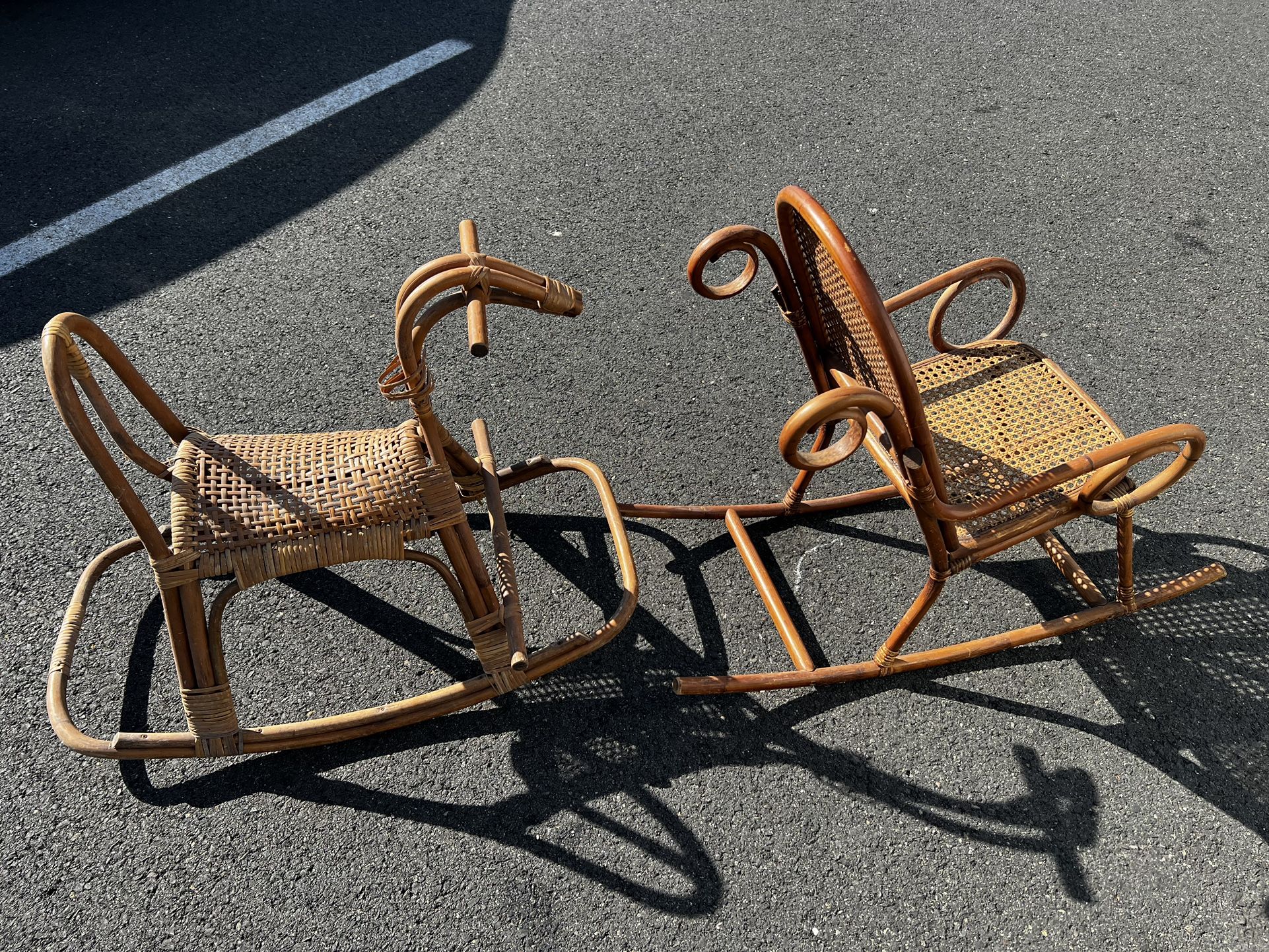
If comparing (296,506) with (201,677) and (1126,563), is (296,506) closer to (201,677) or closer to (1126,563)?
(201,677)

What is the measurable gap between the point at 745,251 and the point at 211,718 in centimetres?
139

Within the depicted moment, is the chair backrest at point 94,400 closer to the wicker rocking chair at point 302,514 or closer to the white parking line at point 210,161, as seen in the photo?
the wicker rocking chair at point 302,514

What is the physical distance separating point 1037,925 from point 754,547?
1017mm

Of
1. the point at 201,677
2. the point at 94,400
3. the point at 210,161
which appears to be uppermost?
the point at 94,400

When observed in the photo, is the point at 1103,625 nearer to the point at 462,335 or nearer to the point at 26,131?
the point at 462,335

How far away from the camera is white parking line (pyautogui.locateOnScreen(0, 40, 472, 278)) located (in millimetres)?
3260

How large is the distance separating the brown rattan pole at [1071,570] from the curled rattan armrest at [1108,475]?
38cm

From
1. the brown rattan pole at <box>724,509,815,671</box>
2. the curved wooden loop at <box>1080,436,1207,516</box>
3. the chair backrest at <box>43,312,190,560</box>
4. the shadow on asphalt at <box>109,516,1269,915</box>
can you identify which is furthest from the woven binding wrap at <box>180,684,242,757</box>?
the curved wooden loop at <box>1080,436,1207,516</box>

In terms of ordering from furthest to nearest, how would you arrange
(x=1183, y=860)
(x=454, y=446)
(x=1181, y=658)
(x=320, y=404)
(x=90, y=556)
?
(x=320, y=404) < (x=90, y=556) < (x=1181, y=658) < (x=454, y=446) < (x=1183, y=860)

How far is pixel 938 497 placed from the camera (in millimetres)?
1723

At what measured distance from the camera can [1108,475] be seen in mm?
1813

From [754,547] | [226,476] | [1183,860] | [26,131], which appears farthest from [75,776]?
[26,131]

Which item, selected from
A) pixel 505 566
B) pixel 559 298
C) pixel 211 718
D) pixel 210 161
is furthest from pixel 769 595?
pixel 210 161

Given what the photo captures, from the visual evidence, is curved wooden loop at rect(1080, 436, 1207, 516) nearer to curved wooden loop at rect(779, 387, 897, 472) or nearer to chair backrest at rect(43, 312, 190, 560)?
curved wooden loop at rect(779, 387, 897, 472)
